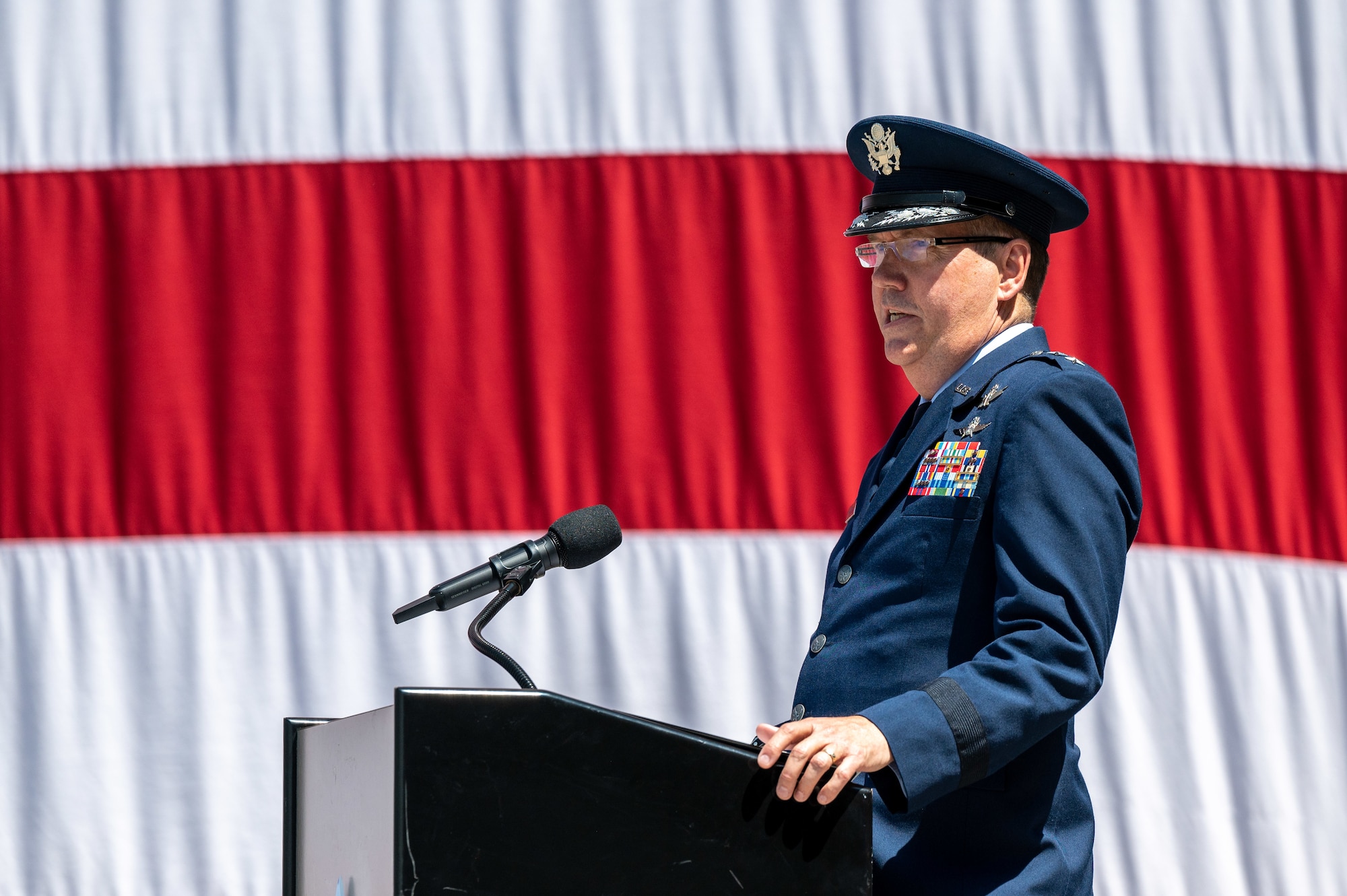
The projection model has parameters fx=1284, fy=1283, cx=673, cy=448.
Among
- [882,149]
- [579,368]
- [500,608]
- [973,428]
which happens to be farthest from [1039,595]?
[579,368]

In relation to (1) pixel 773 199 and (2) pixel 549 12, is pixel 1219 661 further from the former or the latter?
(2) pixel 549 12

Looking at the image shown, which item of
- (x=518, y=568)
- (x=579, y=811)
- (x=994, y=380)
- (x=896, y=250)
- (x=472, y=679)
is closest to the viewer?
(x=579, y=811)

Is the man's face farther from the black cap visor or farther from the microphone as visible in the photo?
the microphone

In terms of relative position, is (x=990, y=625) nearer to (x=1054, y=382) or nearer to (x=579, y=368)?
(x=1054, y=382)

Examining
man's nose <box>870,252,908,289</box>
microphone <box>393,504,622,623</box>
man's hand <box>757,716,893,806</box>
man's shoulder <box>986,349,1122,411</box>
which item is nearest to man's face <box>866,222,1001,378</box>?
man's nose <box>870,252,908,289</box>

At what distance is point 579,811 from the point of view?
89 centimetres

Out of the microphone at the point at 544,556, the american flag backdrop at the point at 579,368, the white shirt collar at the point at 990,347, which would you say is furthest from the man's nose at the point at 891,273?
the american flag backdrop at the point at 579,368

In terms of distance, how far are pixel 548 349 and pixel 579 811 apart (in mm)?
1448

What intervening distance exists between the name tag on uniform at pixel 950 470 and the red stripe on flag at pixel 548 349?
3.27 feet

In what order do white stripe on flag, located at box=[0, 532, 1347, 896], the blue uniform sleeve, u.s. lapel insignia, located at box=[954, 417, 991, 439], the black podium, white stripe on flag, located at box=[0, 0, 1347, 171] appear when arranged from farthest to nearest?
white stripe on flag, located at box=[0, 0, 1347, 171] → white stripe on flag, located at box=[0, 532, 1347, 896] → u.s. lapel insignia, located at box=[954, 417, 991, 439] → the blue uniform sleeve → the black podium

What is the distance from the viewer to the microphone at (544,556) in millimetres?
1120

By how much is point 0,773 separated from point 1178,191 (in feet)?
7.52

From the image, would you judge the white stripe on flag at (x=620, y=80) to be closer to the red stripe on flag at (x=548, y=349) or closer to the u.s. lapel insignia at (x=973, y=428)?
the red stripe on flag at (x=548, y=349)

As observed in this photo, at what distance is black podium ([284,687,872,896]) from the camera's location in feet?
2.86
